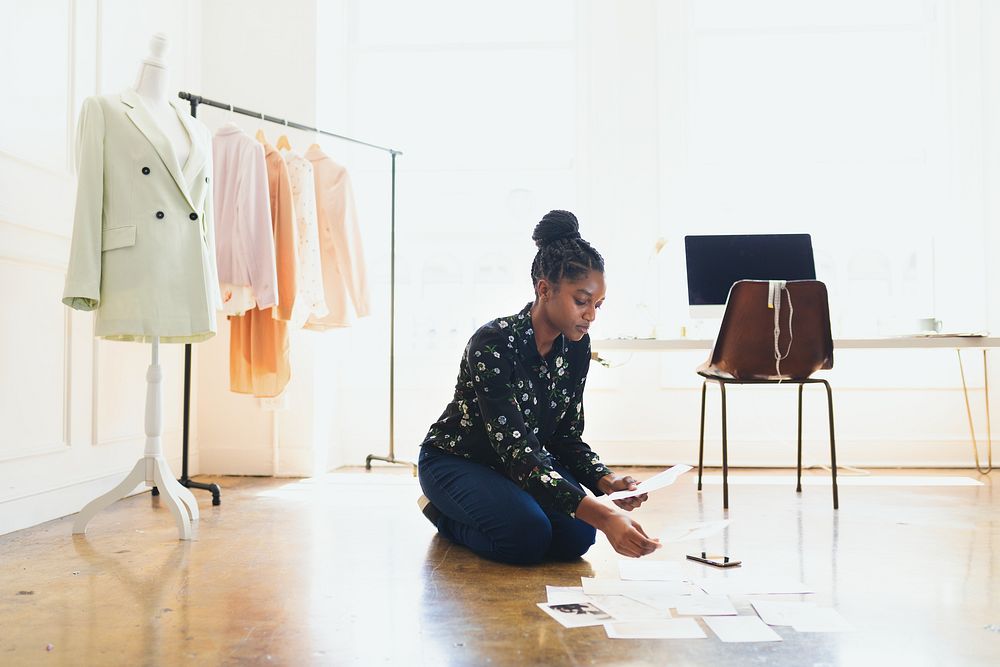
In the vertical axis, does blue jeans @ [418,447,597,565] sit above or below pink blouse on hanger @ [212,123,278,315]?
below

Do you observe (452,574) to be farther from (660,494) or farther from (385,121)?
(385,121)

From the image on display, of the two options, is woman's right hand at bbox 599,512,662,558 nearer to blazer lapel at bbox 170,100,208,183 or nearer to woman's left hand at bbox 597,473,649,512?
woman's left hand at bbox 597,473,649,512

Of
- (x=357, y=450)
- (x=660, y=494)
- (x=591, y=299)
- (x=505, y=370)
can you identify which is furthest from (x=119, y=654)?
(x=357, y=450)

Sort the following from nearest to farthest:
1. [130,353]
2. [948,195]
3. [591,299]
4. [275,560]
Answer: [591,299] → [275,560] → [130,353] → [948,195]

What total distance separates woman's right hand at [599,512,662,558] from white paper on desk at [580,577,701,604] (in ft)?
0.50

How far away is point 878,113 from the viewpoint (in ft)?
13.5

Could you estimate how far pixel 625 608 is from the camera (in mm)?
1609

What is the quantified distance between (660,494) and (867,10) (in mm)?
2666

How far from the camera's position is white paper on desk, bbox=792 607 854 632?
151 centimetres

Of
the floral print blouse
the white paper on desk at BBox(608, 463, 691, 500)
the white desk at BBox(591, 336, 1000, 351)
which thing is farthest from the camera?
the white desk at BBox(591, 336, 1000, 351)

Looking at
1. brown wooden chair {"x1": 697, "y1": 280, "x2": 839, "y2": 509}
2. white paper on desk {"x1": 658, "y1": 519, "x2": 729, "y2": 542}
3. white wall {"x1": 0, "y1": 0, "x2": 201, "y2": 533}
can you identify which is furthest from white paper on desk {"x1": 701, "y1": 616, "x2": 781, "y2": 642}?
white wall {"x1": 0, "y1": 0, "x2": 201, "y2": 533}

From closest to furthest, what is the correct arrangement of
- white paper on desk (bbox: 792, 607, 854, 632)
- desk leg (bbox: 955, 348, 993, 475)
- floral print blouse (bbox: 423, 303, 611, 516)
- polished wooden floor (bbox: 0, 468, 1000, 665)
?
polished wooden floor (bbox: 0, 468, 1000, 665) → white paper on desk (bbox: 792, 607, 854, 632) → floral print blouse (bbox: 423, 303, 611, 516) → desk leg (bbox: 955, 348, 993, 475)

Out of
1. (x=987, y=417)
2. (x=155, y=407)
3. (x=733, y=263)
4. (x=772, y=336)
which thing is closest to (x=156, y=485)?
(x=155, y=407)

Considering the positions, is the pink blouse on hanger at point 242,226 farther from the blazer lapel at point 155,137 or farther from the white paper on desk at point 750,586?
the white paper on desk at point 750,586
